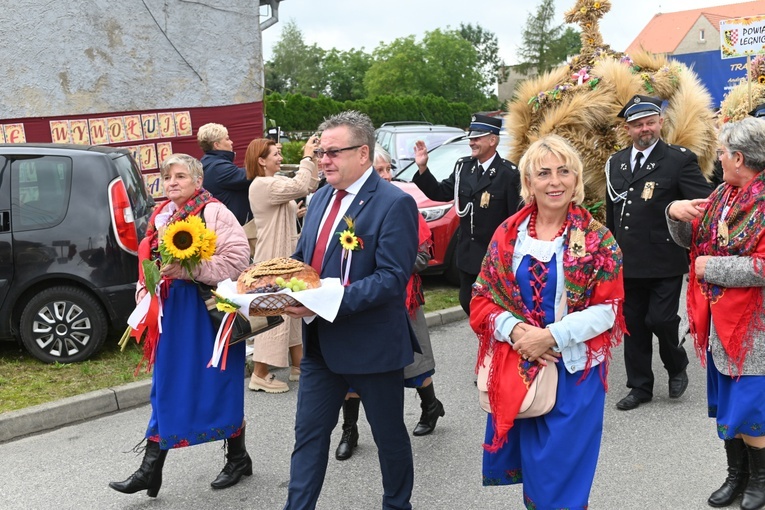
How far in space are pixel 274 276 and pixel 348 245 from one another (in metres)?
0.35

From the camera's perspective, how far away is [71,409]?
5738mm

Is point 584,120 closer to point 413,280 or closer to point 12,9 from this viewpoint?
point 413,280

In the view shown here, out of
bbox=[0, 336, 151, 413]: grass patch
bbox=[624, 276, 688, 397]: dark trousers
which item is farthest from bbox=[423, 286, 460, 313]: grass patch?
bbox=[0, 336, 151, 413]: grass patch

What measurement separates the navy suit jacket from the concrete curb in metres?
2.96

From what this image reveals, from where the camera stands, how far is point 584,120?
20.2 ft

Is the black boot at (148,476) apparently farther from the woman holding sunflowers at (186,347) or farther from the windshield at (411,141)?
the windshield at (411,141)

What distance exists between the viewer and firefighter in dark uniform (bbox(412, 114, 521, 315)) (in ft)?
19.2

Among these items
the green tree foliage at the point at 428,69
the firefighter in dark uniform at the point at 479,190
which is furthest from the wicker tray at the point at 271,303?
the green tree foliage at the point at 428,69

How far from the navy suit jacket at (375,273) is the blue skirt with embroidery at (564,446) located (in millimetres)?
692

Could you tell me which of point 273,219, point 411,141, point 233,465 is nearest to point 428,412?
point 233,465

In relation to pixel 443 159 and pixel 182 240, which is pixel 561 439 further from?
pixel 443 159

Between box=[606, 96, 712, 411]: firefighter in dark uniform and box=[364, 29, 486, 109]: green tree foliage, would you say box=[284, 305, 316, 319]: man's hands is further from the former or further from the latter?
box=[364, 29, 486, 109]: green tree foliage

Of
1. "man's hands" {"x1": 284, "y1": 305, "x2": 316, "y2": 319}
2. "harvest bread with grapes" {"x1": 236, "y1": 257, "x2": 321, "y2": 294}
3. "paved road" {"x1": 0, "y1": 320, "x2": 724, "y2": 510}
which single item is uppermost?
"harvest bread with grapes" {"x1": 236, "y1": 257, "x2": 321, "y2": 294}

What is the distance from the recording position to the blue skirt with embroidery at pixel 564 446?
3.15 m
